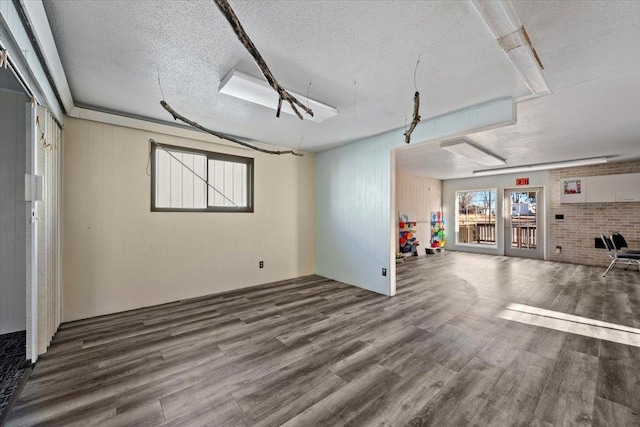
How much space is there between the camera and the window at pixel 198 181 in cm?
372

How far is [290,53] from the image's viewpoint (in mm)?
2072

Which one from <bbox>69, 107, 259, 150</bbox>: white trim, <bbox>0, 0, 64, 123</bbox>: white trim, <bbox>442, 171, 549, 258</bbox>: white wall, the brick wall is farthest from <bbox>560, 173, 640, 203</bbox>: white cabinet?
<bbox>0, 0, 64, 123</bbox>: white trim

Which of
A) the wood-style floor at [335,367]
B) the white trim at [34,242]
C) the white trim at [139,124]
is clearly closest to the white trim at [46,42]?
the white trim at [34,242]

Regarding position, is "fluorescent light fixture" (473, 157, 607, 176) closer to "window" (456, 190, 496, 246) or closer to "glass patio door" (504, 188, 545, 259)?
"glass patio door" (504, 188, 545, 259)

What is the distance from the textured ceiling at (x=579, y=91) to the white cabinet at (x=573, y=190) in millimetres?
915

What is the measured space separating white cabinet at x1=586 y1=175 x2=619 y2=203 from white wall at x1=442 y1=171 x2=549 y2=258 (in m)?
0.85

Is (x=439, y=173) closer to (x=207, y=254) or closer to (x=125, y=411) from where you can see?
(x=207, y=254)

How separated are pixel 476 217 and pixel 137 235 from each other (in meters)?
9.16

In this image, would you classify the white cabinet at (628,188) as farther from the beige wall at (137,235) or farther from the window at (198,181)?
the window at (198,181)

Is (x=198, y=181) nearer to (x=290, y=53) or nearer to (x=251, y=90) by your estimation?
(x=251, y=90)

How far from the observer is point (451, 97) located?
2.81 metres

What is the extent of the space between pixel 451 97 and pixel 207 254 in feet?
12.6

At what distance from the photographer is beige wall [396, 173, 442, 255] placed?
7.71m

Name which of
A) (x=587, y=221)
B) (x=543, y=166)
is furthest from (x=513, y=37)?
(x=587, y=221)
